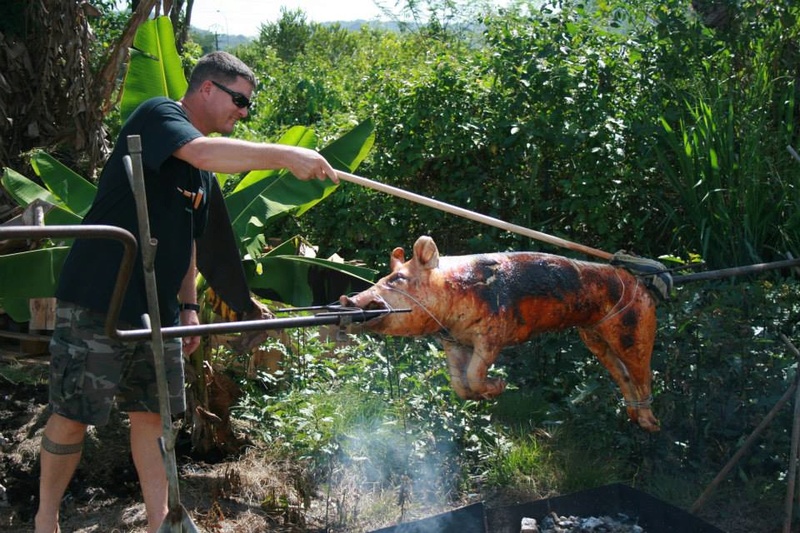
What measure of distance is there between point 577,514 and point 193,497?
7.14 feet

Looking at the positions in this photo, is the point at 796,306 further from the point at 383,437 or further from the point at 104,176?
the point at 104,176

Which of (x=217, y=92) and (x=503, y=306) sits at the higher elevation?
(x=217, y=92)

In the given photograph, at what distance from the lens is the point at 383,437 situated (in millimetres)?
4832

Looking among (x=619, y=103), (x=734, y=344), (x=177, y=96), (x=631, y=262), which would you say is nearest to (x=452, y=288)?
(x=631, y=262)

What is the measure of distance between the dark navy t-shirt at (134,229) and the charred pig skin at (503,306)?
86 cm

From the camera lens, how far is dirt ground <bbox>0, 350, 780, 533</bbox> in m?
4.61

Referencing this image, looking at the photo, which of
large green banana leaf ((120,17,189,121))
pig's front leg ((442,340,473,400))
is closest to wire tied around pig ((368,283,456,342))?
pig's front leg ((442,340,473,400))

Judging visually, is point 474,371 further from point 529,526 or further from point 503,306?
point 529,526

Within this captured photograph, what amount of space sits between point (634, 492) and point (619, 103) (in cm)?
333

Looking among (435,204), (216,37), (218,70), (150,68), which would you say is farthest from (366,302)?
(216,37)

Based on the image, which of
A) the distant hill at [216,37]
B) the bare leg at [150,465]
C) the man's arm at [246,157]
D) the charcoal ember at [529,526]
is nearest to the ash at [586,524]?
the charcoal ember at [529,526]

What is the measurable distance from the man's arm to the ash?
1843 millimetres

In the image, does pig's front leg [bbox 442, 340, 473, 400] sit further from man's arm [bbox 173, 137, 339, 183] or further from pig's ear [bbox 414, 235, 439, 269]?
man's arm [bbox 173, 137, 339, 183]

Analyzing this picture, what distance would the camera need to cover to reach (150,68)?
514 cm
